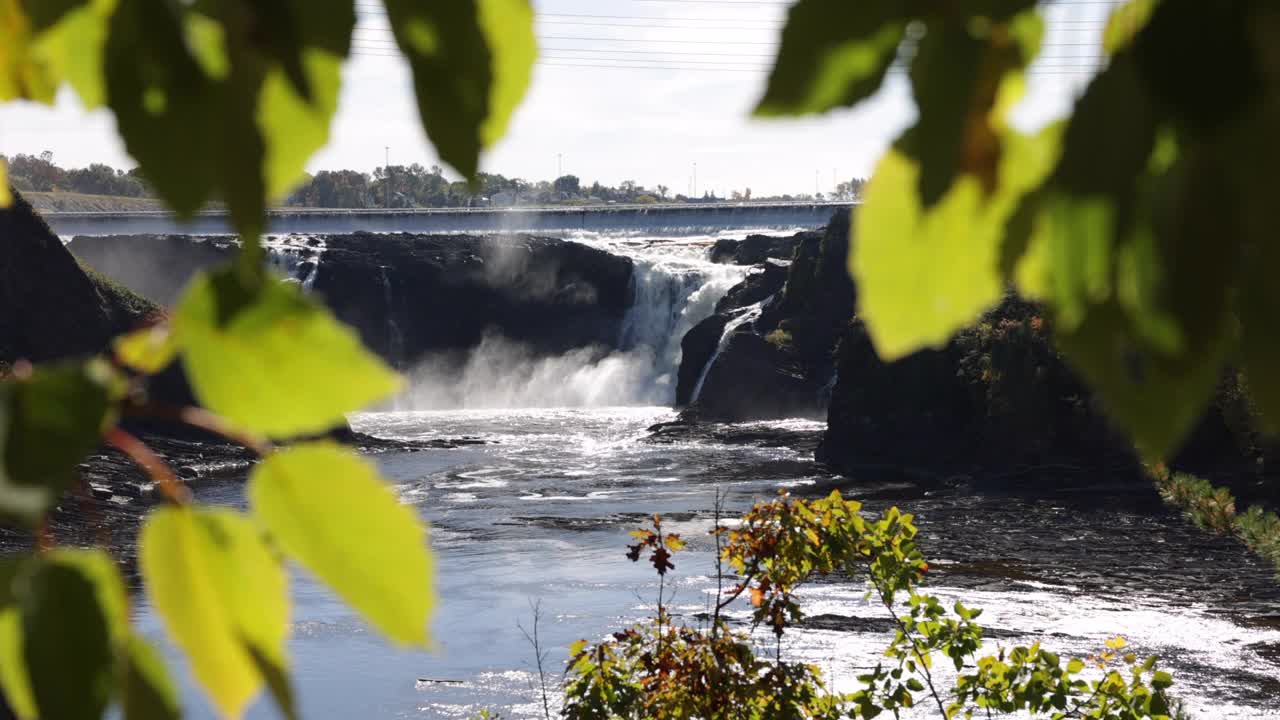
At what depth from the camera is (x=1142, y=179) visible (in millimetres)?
424

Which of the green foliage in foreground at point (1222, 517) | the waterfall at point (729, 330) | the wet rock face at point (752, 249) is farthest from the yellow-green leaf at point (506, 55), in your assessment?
the wet rock face at point (752, 249)

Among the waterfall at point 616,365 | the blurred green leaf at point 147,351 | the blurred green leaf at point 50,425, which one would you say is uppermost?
the blurred green leaf at point 147,351

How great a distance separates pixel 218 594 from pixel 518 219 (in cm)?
6020

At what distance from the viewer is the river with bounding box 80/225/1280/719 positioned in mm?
10961

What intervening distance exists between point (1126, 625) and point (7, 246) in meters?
24.0

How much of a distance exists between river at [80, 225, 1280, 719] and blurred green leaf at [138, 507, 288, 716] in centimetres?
5

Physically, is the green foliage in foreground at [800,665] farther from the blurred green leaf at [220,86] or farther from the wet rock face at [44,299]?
the wet rock face at [44,299]

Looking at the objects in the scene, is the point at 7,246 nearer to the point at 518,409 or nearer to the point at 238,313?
the point at 518,409

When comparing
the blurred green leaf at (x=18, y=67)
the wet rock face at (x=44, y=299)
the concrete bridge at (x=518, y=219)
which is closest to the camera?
the blurred green leaf at (x=18, y=67)

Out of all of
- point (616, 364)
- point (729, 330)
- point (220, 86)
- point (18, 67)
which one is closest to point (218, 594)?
point (220, 86)

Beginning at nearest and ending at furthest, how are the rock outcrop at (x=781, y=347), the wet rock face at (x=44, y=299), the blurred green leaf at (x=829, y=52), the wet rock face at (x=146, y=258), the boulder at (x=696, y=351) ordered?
the blurred green leaf at (x=829, y=52)
the wet rock face at (x=44, y=299)
the rock outcrop at (x=781, y=347)
the boulder at (x=696, y=351)
the wet rock face at (x=146, y=258)

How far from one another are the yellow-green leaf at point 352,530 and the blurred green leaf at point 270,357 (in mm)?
15

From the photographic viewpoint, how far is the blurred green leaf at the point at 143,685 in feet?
1.43

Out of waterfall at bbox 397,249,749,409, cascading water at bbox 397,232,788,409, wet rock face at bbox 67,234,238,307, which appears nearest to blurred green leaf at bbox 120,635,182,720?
waterfall at bbox 397,249,749,409
